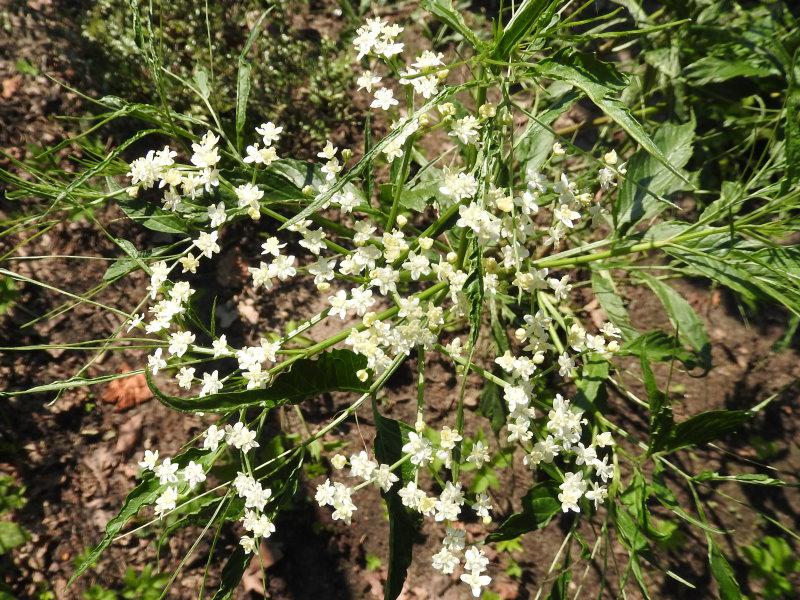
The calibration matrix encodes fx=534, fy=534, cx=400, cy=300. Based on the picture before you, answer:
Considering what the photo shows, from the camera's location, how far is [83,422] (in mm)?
2684

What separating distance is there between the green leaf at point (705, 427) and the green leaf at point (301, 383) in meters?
0.91

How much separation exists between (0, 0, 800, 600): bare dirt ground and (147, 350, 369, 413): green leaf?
1269mm

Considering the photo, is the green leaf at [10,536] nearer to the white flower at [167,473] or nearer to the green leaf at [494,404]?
the white flower at [167,473]

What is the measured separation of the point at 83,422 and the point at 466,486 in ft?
6.32

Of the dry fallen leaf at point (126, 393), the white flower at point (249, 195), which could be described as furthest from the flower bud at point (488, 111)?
the dry fallen leaf at point (126, 393)

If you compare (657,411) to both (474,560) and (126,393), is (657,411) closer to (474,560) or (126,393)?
(474,560)

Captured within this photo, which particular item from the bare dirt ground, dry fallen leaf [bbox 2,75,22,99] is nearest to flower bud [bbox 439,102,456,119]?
the bare dirt ground

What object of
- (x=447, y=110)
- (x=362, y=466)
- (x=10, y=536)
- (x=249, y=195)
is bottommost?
(x=10, y=536)

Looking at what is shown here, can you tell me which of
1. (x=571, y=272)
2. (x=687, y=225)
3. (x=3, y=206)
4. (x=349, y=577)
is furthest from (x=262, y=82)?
(x=349, y=577)

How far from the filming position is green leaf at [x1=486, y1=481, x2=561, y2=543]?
1521 mm

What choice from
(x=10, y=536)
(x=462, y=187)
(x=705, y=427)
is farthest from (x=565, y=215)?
(x=10, y=536)

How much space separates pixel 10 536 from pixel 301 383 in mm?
2131

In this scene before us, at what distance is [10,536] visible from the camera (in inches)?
97.7

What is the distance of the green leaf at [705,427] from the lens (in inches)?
56.0
